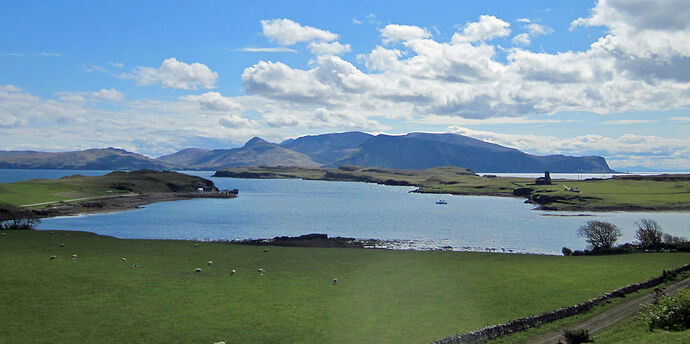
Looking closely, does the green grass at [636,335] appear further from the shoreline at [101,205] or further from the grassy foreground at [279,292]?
the shoreline at [101,205]

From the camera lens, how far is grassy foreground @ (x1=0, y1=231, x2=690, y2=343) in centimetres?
2666

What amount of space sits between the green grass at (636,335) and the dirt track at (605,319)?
2.67 ft

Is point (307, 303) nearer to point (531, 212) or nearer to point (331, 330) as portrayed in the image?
point (331, 330)

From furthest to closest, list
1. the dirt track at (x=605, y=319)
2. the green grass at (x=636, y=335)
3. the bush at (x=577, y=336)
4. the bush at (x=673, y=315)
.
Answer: the dirt track at (x=605, y=319)
the bush at (x=577, y=336)
the bush at (x=673, y=315)
the green grass at (x=636, y=335)

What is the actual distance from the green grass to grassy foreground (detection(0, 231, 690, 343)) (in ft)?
16.8

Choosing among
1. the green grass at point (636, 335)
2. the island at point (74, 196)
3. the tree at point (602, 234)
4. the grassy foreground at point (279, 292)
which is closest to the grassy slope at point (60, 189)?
the island at point (74, 196)

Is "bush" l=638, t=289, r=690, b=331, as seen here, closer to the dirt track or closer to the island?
the dirt track

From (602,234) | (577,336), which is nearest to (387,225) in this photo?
(602,234)

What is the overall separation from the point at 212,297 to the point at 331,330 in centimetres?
1074

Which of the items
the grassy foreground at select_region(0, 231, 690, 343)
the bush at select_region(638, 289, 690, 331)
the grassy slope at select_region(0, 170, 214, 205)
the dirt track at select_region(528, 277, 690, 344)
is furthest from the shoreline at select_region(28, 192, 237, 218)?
the bush at select_region(638, 289, 690, 331)

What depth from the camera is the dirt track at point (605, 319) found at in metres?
27.0

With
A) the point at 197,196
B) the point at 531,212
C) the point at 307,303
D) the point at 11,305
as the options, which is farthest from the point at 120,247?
the point at 197,196

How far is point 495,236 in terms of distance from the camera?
295 feet

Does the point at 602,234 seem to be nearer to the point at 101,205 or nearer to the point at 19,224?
the point at 19,224
